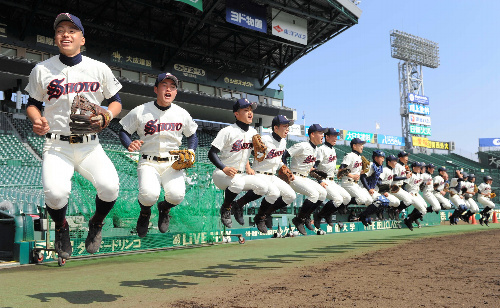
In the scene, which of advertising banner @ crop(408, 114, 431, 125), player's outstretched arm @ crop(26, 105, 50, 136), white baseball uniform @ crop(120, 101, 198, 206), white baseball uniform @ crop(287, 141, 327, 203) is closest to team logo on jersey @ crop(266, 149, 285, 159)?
white baseball uniform @ crop(287, 141, 327, 203)

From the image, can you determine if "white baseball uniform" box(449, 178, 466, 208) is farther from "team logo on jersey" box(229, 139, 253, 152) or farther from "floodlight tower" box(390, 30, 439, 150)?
"floodlight tower" box(390, 30, 439, 150)

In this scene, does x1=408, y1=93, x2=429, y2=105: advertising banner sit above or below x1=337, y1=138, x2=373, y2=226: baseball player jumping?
above

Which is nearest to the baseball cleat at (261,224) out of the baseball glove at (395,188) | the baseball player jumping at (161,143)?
A: the baseball player jumping at (161,143)

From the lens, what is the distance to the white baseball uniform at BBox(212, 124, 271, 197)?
22.9 ft

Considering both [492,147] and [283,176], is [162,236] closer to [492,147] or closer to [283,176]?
[283,176]

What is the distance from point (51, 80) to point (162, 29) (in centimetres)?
2732

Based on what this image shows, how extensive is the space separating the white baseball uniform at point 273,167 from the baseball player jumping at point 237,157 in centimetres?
44

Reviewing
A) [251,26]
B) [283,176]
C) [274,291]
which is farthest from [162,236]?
[251,26]

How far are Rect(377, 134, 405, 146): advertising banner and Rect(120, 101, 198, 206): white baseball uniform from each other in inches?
1755

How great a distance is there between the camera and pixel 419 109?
50.2 metres

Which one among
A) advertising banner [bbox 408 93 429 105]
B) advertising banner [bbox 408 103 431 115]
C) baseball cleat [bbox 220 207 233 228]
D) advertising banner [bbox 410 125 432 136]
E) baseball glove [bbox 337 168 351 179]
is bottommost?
baseball cleat [bbox 220 207 233 228]

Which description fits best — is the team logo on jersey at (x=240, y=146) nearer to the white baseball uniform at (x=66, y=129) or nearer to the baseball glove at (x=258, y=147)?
the baseball glove at (x=258, y=147)

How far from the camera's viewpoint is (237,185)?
6.85m

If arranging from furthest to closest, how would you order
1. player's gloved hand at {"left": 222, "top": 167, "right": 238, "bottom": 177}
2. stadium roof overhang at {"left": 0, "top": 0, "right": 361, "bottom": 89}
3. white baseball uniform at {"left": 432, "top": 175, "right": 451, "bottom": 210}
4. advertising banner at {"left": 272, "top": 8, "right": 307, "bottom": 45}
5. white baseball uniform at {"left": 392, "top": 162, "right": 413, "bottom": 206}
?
advertising banner at {"left": 272, "top": 8, "right": 307, "bottom": 45} → stadium roof overhang at {"left": 0, "top": 0, "right": 361, "bottom": 89} → white baseball uniform at {"left": 432, "top": 175, "right": 451, "bottom": 210} → white baseball uniform at {"left": 392, "top": 162, "right": 413, "bottom": 206} → player's gloved hand at {"left": 222, "top": 167, "right": 238, "bottom": 177}
